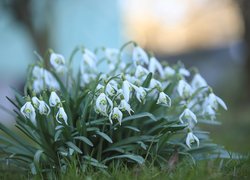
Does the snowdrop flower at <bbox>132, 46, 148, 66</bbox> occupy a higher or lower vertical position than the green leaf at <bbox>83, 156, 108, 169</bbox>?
higher

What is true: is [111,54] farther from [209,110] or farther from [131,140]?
[131,140]

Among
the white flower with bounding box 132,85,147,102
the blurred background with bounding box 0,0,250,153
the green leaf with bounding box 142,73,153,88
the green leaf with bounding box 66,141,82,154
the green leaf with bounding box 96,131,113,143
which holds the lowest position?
the green leaf with bounding box 66,141,82,154

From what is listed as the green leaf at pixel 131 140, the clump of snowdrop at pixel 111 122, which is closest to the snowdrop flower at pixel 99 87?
the clump of snowdrop at pixel 111 122

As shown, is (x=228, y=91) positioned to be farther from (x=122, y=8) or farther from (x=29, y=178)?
(x=29, y=178)

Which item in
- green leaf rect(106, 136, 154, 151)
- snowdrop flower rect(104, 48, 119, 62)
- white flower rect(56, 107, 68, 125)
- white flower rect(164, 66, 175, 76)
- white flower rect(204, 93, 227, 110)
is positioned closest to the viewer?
white flower rect(56, 107, 68, 125)

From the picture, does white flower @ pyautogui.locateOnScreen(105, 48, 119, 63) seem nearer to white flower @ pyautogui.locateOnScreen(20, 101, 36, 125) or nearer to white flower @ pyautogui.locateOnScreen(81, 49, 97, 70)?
white flower @ pyautogui.locateOnScreen(81, 49, 97, 70)

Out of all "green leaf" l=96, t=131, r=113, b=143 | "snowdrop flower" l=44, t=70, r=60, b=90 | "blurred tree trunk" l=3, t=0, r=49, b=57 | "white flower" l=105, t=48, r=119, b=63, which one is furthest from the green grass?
"blurred tree trunk" l=3, t=0, r=49, b=57
